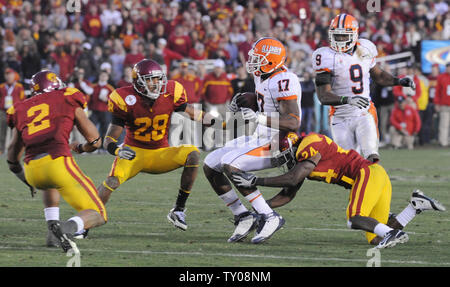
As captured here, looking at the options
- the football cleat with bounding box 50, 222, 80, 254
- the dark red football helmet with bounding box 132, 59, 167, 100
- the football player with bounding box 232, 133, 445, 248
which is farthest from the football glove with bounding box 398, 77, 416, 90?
the football cleat with bounding box 50, 222, 80, 254

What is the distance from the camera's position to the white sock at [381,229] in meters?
5.81

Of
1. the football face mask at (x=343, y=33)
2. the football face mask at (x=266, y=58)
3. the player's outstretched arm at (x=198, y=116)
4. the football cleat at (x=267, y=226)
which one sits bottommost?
the football cleat at (x=267, y=226)

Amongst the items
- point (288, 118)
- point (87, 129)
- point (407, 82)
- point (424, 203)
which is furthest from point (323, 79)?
point (87, 129)

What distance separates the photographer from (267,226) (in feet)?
20.6

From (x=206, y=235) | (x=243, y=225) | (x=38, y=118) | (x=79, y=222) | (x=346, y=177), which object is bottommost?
(x=206, y=235)

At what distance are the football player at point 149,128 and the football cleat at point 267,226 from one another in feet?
2.42

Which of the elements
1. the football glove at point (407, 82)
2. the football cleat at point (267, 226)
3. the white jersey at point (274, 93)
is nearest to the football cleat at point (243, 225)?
the football cleat at point (267, 226)

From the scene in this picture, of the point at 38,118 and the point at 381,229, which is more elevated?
the point at 38,118

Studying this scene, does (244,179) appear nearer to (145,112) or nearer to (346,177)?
(346,177)

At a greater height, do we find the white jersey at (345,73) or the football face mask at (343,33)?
the football face mask at (343,33)

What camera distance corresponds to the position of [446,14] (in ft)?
60.9

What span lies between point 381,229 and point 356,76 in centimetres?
220

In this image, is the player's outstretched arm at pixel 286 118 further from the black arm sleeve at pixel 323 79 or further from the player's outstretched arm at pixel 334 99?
the black arm sleeve at pixel 323 79

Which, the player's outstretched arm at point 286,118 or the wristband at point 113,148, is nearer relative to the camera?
the player's outstretched arm at point 286,118
